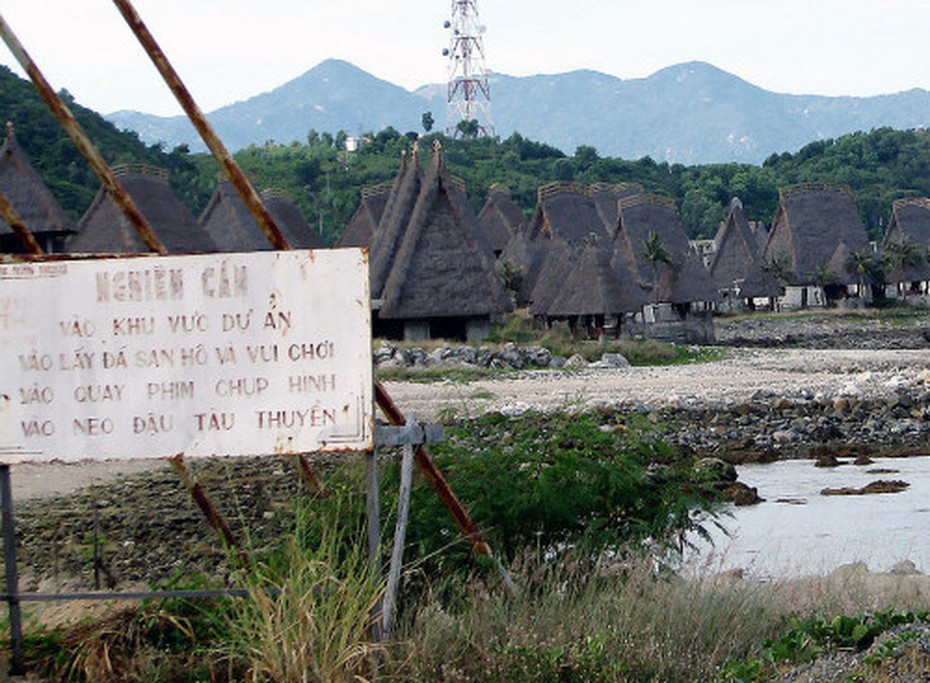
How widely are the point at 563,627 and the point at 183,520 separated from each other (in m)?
7.60

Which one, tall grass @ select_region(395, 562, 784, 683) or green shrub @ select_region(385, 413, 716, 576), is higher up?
green shrub @ select_region(385, 413, 716, 576)

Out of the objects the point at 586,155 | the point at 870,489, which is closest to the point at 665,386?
the point at 870,489

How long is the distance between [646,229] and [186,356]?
5100 centimetres

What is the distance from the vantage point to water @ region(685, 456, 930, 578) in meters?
13.4

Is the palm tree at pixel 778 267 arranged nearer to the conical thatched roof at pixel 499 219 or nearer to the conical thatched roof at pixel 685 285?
the conical thatched roof at pixel 499 219

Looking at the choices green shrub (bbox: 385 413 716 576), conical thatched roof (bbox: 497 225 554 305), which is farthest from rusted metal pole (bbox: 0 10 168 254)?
conical thatched roof (bbox: 497 225 554 305)

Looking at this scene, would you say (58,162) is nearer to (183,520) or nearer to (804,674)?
(183,520)

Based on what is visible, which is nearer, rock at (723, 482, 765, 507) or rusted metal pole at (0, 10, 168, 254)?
rusted metal pole at (0, 10, 168, 254)

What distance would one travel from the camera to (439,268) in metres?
33.1

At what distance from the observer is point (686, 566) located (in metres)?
8.04

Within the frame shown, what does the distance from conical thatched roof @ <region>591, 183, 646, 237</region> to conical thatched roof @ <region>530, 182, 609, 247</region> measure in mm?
1722

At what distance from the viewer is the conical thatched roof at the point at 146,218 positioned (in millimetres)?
36844

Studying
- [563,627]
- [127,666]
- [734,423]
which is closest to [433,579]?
[563,627]

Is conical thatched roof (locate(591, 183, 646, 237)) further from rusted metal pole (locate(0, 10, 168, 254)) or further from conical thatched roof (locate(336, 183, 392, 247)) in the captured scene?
rusted metal pole (locate(0, 10, 168, 254))
